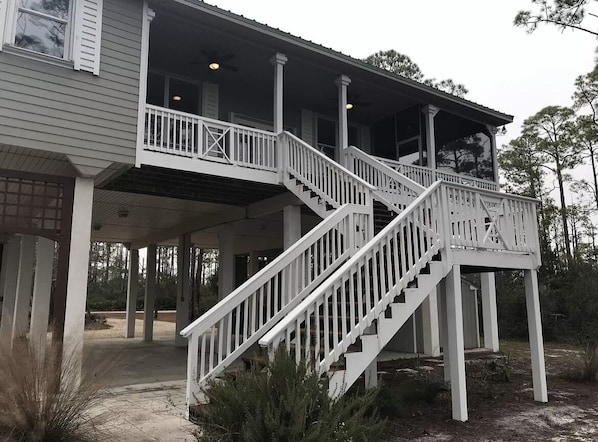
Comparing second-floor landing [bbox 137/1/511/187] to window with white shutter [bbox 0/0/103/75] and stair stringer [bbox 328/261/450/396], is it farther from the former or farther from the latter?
stair stringer [bbox 328/261/450/396]

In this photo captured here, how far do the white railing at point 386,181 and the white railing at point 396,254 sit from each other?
4.70 feet

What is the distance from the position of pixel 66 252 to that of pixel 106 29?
3397 mm

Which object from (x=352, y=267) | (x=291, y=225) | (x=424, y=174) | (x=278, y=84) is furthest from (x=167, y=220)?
(x=352, y=267)

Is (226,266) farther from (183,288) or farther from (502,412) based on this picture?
(502,412)

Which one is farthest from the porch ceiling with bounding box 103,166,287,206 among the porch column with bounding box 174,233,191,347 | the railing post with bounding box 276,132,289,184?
the porch column with bounding box 174,233,191,347

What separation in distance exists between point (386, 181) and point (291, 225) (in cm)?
198

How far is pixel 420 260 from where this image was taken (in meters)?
5.35

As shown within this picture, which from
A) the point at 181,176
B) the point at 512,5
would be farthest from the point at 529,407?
the point at 512,5

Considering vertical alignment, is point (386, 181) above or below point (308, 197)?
above

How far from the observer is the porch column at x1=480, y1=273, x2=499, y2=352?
1229 centimetres

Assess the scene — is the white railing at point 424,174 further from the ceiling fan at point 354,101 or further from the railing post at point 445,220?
the railing post at point 445,220

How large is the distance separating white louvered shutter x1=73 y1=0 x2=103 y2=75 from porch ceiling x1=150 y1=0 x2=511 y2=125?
0.95 meters

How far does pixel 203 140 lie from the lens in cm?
812

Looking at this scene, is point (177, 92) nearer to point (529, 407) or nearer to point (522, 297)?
point (529, 407)
